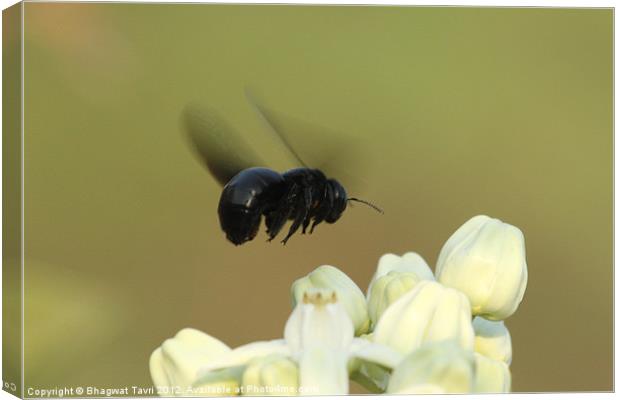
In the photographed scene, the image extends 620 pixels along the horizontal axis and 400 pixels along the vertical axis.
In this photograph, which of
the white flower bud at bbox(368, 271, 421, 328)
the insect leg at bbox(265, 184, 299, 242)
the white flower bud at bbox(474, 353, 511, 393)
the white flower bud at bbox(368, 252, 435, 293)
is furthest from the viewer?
the insect leg at bbox(265, 184, 299, 242)

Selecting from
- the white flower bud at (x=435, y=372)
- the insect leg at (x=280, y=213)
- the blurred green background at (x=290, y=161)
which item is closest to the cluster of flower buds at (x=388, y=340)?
the white flower bud at (x=435, y=372)

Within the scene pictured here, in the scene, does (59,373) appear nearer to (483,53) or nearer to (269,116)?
(269,116)

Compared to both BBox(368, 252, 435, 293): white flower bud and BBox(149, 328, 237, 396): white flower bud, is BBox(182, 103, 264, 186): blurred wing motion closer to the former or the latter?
BBox(368, 252, 435, 293): white flower bud

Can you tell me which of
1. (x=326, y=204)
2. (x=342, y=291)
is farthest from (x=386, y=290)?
(x=326, y=204)

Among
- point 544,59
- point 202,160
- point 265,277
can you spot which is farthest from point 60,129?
point 544,59

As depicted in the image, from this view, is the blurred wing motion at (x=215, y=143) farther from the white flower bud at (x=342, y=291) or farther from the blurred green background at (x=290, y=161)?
the white flower bud at (x=342, y=291)

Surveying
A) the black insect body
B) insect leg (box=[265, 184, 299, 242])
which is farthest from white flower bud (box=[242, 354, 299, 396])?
insect leg (box=[265, 184, 299, 242])
